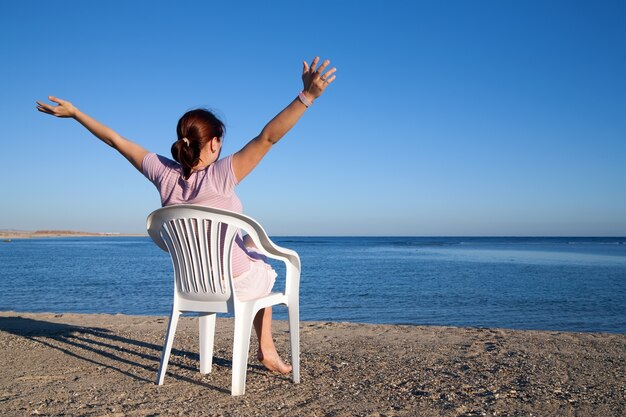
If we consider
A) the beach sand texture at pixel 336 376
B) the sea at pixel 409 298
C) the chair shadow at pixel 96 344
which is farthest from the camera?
the sea at pixel 409 298

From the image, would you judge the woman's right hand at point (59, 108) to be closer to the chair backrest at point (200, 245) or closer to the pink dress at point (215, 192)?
the pink dress at point (215, 192)

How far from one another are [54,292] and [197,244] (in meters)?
12.9

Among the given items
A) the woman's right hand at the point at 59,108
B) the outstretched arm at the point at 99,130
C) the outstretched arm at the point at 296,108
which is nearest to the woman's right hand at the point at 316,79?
the outstretched arm at the point at 296,108

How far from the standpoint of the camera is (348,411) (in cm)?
314

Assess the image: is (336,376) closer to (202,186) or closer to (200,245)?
(200,245)

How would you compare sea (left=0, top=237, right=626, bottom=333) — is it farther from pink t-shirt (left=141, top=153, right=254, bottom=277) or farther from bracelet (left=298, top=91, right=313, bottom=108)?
bracelet (left=298, top=91, right=313, bottom=108)

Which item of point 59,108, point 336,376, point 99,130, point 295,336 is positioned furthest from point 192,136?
point 336,376

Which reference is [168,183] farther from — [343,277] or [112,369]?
→ [343,277]

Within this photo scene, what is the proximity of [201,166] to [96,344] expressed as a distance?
2941 mm

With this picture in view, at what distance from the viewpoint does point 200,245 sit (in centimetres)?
335

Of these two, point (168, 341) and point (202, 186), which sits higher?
point (202, 186)

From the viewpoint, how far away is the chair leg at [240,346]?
10.9ft

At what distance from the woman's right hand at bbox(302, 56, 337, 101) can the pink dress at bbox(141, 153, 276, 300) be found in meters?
0.67

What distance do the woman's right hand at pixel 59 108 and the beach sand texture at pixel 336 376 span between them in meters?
1.83
